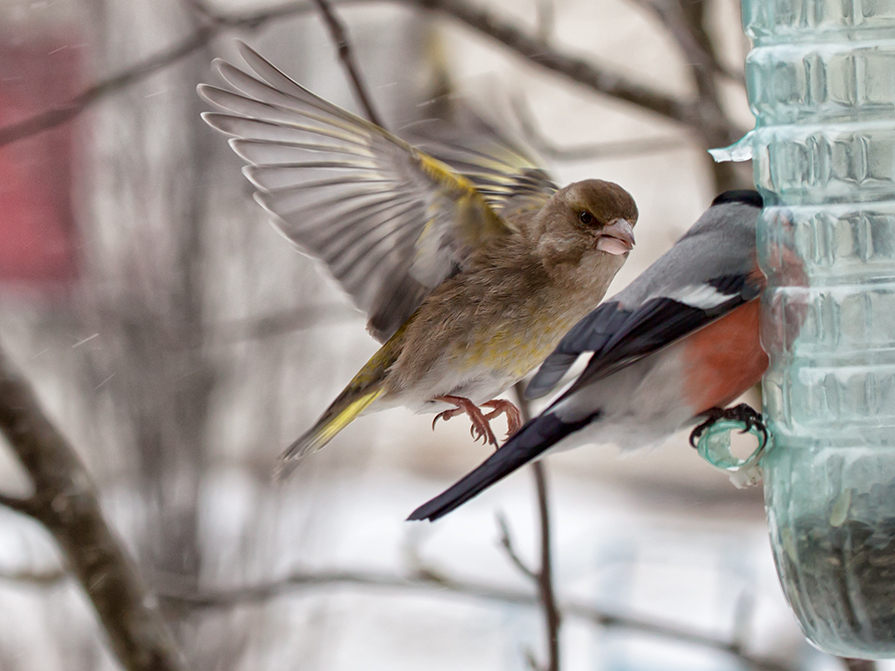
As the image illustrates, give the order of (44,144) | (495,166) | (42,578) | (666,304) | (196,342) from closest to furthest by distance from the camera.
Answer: (666,304)
(495,166)
(42,578)
(196,342)
(44,144)

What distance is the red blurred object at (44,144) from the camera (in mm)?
5090

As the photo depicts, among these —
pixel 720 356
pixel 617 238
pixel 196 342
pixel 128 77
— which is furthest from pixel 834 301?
pixel 196 342

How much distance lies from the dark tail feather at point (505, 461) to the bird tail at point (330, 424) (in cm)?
61

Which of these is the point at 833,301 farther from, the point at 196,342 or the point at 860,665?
the point at 196,342

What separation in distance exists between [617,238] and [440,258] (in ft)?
1.25

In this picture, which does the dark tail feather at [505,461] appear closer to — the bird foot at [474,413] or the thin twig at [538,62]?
the bird foot at [474,413]

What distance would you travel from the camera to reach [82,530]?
6.26ft

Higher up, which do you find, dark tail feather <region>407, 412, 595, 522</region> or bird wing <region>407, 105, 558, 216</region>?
bird wing <region>407, 105, 558, 216</region>

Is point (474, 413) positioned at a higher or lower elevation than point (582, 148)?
lower

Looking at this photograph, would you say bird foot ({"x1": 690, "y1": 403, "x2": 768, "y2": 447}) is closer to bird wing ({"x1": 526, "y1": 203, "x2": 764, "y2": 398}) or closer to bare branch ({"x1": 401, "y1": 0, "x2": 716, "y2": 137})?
bird wing ({"x1": 526, "y1": 203, "x2": 764, "y2": 398})

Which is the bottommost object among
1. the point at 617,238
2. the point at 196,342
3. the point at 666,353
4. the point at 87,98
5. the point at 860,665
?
the point at 860,665

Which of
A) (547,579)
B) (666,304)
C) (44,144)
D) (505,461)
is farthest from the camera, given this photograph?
(44,144)

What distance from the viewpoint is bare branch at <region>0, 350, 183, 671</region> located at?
1.87 meters

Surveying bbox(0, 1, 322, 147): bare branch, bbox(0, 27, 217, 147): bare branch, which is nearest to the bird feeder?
bbox(0, 1, 322, 147): bare branch
